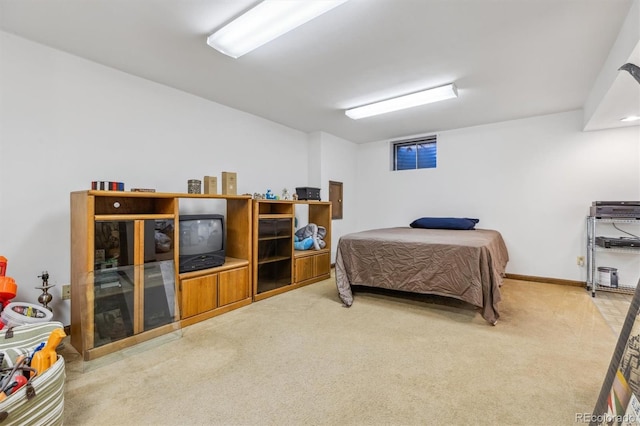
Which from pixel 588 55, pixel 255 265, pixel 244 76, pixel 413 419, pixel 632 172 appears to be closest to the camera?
pixel 413 419

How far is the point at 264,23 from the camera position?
6.49ft

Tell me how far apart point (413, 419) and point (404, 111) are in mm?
3622

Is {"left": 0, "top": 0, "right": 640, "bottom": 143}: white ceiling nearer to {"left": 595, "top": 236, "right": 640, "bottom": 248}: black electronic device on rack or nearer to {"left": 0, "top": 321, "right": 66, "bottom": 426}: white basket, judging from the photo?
{"left": 595, "top": 236, "right": 640, "bottom": 248}: black electronic device on rack

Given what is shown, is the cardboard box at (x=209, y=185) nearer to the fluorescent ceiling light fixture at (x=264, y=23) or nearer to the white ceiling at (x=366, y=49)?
the white ceiling at (x=366, y=49)

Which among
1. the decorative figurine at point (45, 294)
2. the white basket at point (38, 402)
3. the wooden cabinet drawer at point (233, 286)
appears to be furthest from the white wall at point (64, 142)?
the white basket at point (38, 402)

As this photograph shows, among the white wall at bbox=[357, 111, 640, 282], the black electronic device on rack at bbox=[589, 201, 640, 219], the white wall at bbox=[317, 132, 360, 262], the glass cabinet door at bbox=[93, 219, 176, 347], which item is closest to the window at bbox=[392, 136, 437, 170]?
the white wall at bbox=[357, 111, 640, 282]

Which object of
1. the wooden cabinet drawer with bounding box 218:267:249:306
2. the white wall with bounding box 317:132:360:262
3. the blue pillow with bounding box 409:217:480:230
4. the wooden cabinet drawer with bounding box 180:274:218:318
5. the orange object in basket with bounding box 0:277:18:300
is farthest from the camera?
the white wall with bounding box 317:132:360:262

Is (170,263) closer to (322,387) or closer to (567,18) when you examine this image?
(322,387)

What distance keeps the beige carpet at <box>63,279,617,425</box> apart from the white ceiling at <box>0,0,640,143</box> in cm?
225

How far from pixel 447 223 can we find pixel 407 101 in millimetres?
2068

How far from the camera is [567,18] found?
2029mm

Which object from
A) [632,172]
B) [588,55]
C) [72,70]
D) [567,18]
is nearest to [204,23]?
[72,70]

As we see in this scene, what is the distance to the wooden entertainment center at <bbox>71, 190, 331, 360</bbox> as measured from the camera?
2141 mm

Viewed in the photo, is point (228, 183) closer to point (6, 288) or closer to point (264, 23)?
point (264, 23)
